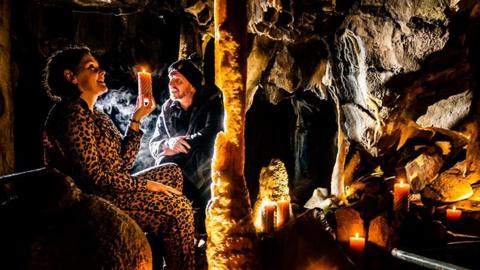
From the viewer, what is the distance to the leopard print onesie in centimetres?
264

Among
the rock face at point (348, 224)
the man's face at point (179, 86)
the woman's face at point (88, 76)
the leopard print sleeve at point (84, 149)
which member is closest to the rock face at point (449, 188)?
the rock face at point (348, 224)

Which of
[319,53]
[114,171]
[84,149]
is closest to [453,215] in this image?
[319,53]

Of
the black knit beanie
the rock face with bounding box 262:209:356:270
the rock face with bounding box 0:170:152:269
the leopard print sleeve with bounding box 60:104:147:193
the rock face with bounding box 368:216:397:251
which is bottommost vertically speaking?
the rock face with bounding box 368:216:397:251

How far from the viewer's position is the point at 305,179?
1297 cm

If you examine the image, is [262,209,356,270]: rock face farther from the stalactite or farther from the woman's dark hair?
the stalactite

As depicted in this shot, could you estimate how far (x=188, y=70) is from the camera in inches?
162

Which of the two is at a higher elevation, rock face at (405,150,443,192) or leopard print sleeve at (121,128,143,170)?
leopard print sleeve at (121,128,143,170)

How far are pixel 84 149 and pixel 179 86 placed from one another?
170 cm

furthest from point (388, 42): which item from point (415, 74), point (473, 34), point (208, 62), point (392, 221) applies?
point (208, 62)

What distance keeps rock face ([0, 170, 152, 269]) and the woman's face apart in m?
1.16

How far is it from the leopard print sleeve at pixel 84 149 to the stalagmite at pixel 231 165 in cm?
114

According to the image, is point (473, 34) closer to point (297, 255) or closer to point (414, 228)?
point (414, 228)

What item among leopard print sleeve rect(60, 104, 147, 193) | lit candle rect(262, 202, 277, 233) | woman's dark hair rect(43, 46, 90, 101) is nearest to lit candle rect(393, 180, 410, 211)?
lit candle rect(262, 202, 277, 233)

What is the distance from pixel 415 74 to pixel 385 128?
40.2 inches
